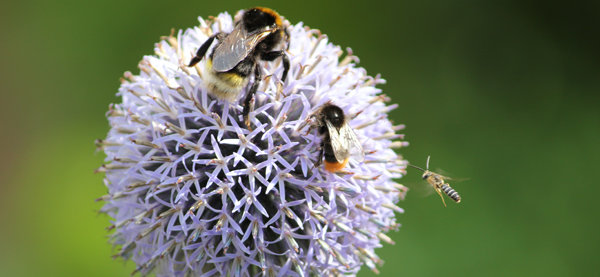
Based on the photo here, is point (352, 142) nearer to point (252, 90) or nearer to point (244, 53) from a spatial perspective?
point (252, 90)

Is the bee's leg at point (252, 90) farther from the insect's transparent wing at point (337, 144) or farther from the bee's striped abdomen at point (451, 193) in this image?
the bee's striped abdomen at point (451, 193)

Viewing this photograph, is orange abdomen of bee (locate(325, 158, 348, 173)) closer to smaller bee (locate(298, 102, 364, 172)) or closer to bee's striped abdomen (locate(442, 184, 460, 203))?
smaller bee (locate(298, 102, 364, 172))

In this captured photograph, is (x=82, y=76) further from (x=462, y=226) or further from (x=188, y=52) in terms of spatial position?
(x=462, y=226)

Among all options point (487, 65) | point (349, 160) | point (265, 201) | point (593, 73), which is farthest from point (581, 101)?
point (265, 201)

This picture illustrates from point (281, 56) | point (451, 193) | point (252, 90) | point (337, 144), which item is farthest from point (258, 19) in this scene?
point (451, 193)

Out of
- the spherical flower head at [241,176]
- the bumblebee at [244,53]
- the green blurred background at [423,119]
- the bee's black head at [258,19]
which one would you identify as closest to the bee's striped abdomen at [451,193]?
the spherical flower head at [241,176]

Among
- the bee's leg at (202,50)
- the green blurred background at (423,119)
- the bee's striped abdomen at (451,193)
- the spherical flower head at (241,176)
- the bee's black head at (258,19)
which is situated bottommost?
the spherical flower head at (241,176)
